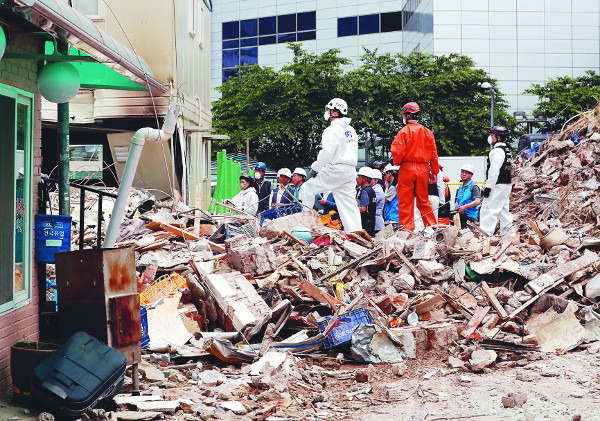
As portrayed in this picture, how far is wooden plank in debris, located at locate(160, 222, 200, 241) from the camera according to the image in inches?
432

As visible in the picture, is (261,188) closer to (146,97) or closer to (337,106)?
(146,97)

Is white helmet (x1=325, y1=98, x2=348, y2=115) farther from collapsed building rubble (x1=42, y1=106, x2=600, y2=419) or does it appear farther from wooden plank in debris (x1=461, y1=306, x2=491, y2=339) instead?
wooden plank in debris (x1=461, y1=306, x2=491, y2=339)

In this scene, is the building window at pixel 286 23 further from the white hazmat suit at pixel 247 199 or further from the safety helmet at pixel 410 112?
the safety helmet at pixel 410 112

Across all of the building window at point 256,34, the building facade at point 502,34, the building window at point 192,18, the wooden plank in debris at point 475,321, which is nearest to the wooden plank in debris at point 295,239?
the wooden plank in debris at point 475,321

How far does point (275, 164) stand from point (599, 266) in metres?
27.6

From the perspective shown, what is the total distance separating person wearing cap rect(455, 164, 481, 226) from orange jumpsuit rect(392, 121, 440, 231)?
2105mm

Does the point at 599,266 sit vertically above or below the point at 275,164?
below

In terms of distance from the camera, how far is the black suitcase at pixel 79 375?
203 inches

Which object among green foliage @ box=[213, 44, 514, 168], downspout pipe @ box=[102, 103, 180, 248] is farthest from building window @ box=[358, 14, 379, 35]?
downspout pipe @ box=[102, 103, 180, 248]

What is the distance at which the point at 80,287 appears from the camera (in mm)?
5898

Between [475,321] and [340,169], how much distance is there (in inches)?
166

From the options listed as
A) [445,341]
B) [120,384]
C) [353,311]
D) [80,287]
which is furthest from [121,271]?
[445,341]

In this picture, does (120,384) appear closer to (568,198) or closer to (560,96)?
(568,198)

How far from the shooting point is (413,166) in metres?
11.6
